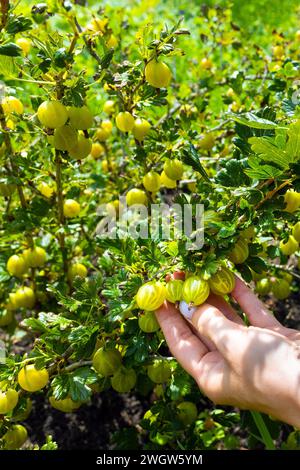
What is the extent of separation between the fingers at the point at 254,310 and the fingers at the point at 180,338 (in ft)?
0.52

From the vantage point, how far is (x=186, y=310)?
48.2 inches

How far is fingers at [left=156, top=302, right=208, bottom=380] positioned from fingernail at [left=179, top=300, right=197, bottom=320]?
0.04 metres

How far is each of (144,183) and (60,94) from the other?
47 cm

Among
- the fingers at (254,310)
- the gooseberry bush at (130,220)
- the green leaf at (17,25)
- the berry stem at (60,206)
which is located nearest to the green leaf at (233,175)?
the gooseberry bush at (130,220)

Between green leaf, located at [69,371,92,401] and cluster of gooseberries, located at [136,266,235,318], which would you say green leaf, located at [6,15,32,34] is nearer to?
cluster of gooseberries, located at [136,266,235,318]

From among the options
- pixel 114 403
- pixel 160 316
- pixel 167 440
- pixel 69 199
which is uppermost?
pixel 69 199

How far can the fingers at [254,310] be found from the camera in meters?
1.26

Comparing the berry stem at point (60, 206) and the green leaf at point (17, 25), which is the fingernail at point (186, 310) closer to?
the berry stem at point (60, 206)

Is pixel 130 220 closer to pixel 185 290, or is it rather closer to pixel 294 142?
pixel 185 290

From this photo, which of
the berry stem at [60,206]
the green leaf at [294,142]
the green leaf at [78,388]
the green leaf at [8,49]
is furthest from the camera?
the berry stem at [60,206]

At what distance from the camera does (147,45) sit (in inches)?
49.1
